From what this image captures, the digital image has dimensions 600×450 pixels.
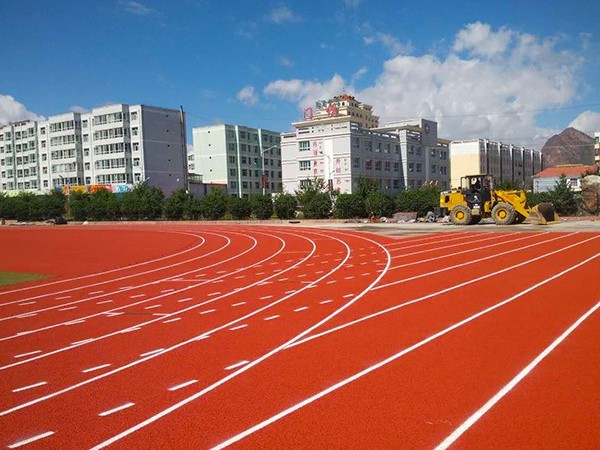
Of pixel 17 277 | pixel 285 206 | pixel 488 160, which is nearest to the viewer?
pixel 17 277

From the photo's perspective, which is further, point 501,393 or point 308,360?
point 308,360

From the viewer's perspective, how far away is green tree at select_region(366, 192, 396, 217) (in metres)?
41.9

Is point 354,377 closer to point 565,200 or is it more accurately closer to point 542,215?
point 542,215

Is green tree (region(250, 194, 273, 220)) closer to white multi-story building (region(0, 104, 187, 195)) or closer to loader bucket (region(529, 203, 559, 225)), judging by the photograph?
white multi-story building (region(0, 104, 187, 195))

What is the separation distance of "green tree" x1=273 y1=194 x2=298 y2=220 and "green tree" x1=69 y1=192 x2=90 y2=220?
25.0 meters

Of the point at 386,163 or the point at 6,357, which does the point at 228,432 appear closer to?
the point at 6,357

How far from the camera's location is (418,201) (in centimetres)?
4106

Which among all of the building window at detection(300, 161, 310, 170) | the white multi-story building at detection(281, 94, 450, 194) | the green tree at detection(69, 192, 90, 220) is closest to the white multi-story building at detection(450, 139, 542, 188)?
the white multi-story building at detection(281, 94, 450, 194)

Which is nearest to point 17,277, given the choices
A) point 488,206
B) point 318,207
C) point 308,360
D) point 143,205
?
point 308,360

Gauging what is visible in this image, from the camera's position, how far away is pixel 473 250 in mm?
17250

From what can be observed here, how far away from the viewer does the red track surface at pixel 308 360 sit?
4.28 m

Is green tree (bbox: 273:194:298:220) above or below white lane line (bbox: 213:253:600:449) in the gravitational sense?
above

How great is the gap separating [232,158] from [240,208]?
125ft

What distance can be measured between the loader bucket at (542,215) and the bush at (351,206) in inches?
633
